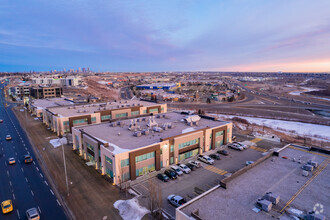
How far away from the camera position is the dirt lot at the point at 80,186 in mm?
25183

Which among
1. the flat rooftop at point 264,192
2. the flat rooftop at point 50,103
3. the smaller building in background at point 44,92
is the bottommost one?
the flat rooftop at point 264,192

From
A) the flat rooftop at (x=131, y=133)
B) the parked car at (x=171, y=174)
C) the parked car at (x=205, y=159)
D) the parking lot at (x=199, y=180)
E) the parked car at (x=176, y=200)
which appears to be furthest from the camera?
the parked car at (x=205, y=159)

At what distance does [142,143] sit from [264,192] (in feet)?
67.3

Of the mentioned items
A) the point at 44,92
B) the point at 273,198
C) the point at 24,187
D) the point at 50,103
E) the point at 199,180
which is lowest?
the point at 24,187

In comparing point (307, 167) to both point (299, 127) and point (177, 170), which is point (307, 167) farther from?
point (299, 127)

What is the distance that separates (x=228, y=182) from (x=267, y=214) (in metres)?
5.71

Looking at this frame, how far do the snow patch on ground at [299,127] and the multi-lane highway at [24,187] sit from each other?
68.6m

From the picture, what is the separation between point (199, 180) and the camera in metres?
32.4

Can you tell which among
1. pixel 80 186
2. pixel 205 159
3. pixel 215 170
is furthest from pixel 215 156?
pixel 80 186

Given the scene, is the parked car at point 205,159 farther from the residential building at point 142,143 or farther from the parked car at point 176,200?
the parked car at point 176,200

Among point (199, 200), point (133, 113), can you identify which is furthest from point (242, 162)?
point (133, 113)

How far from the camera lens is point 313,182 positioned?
79.3 feet

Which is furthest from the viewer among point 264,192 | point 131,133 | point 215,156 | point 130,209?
point 215,156

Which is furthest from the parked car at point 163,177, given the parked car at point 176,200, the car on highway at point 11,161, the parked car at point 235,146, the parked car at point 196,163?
the car on highway at point 11,161
